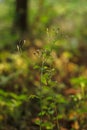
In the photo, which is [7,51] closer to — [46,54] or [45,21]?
[45,21]

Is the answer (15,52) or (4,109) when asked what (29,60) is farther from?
(4,109)

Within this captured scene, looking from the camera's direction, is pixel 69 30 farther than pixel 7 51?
Yes

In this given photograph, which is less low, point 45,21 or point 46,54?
point 46,54

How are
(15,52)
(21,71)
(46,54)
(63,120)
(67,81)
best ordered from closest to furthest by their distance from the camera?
(46,54), (63,120), (21,71), (67,81), (15,52)

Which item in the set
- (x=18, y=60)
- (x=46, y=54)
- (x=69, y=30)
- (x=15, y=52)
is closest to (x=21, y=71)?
(x=18, y=60)

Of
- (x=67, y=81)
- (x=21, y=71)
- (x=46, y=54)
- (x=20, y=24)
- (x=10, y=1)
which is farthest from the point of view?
(x=10, y=1)

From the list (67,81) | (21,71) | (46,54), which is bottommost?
(67,81)

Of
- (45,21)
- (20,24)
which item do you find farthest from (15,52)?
(45,21)
